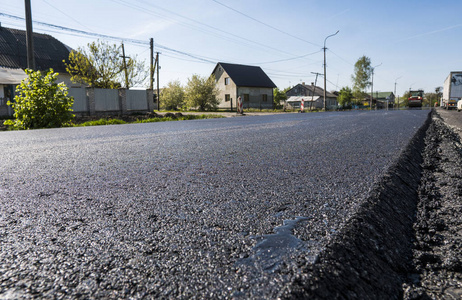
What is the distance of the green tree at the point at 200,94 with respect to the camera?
41938 millimetres

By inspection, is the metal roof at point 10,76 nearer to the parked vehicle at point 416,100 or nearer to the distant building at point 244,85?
the distant building at point 244,85

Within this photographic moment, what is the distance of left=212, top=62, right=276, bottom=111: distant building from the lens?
167 feet

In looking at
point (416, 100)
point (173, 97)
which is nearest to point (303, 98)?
point (416, 100)

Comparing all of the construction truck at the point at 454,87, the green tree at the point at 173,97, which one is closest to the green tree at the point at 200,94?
the green tree at the point at 173,97

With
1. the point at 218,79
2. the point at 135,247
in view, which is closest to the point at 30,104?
the point at 135,247

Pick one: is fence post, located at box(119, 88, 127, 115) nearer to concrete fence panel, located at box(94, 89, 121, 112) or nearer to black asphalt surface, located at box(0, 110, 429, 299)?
concrete fence panel, located at box(94, 89, 121, 112)

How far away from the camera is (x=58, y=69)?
3203 cm

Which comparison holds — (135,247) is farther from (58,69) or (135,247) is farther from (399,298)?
(58,69)

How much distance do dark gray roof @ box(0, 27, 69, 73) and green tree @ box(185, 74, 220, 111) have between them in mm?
14604

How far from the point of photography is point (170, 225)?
1361mm

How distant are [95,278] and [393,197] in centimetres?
165

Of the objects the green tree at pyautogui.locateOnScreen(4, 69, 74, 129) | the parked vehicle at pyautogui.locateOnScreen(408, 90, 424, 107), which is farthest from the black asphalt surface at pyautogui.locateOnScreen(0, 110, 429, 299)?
the parked vehicle at pyautogui.locateOnScreen(408, 90, 424, 107)

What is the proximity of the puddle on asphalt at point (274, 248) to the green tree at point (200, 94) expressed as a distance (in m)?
41.2

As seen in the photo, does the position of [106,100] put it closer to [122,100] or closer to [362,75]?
[122,100]
